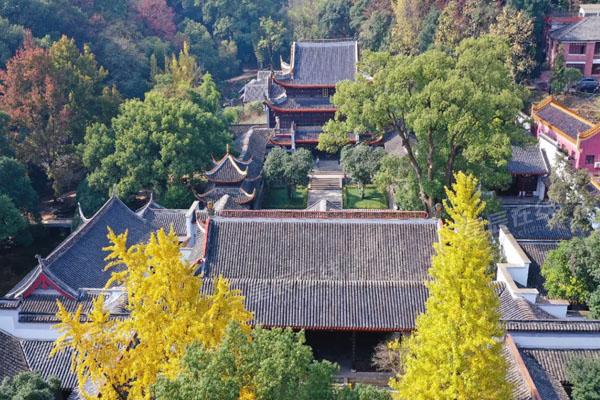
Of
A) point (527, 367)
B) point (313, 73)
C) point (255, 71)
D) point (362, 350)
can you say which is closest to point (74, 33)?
point (313, 73)

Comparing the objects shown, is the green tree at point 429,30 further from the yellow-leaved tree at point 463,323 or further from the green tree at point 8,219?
the yellow-leaved tree at point 463,323

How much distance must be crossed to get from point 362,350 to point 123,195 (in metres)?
14.0

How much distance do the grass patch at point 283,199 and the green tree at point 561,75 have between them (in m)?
15.3

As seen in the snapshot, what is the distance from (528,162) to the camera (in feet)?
86.7

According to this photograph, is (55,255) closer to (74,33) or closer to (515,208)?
(515,208)

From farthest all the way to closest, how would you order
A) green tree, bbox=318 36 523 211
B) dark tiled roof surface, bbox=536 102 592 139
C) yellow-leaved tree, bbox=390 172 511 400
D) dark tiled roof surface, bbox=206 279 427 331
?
dark tiled roof surface, bbox=536 102 592 139, green tree, bbox=318 36 523 211, dark tiled roof surface, bbox=206 279 427 331, yellow-leaved tree, bbox=390 172 511 400

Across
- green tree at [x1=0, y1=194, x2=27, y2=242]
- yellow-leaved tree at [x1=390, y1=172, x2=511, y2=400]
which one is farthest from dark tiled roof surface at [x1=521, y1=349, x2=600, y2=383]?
green tree at [x1=0, y1=194, x2=27, y2=242]

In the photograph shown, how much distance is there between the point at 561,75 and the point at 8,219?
92.1ft

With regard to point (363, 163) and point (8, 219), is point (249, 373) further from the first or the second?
point (363, 163)

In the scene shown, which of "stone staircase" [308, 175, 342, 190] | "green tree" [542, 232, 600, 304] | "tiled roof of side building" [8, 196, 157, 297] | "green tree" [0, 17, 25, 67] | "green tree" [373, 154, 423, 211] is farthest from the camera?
"green tree" [0, 17, 25, 67]

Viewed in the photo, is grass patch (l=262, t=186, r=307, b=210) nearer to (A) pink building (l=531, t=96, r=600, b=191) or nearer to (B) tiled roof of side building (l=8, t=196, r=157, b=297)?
(B) tiled roof of side building (l=8, t=196, r=157, b=297)

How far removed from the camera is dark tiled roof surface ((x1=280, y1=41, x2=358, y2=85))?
32594mm

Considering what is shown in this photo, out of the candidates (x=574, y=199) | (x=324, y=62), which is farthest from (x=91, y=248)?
(x=324, y=62)

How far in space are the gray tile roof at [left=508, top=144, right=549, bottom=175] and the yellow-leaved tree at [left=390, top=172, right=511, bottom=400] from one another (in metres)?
18.5
